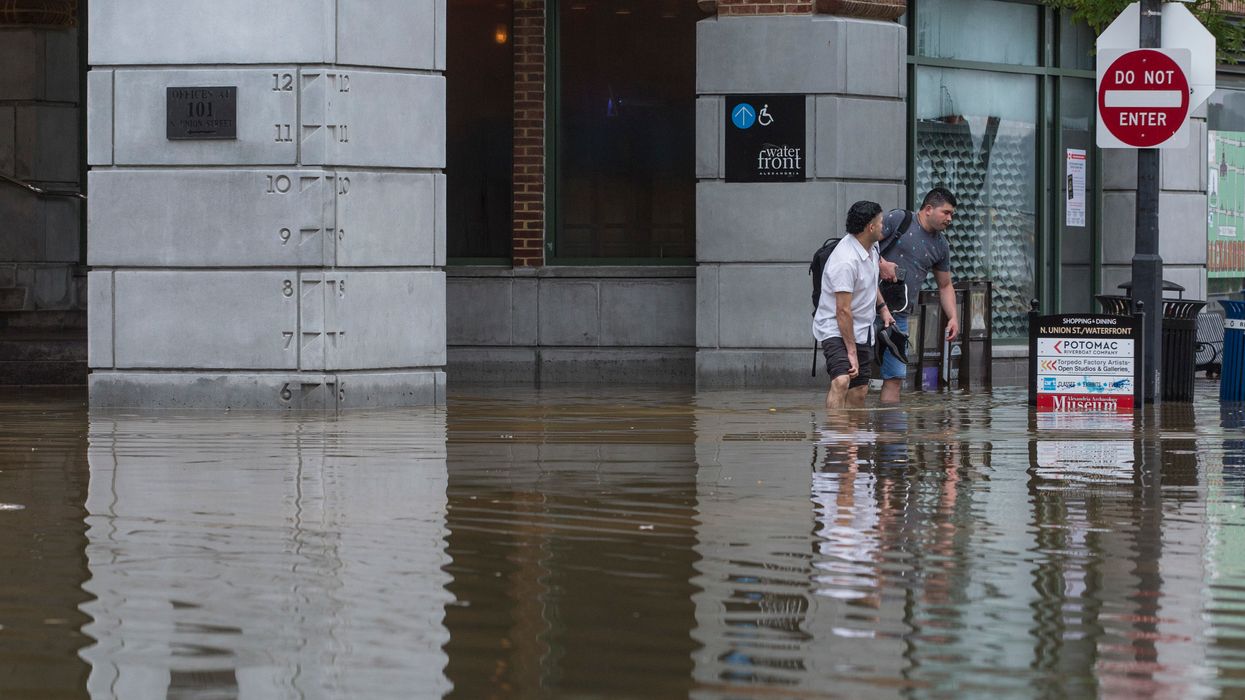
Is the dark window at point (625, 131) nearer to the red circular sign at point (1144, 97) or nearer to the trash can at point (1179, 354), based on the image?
the trash can at point (1179, 354)

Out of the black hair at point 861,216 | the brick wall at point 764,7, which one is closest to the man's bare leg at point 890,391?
the black hair at point 861,216

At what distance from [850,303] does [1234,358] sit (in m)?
4.42

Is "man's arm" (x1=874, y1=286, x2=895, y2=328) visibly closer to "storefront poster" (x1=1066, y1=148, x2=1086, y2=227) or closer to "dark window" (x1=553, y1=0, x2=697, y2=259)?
"dark window" (x1=553, y1=0, x2=697, y2=259)

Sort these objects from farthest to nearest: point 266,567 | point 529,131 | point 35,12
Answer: point 35,12
point 529,131
point 266,567

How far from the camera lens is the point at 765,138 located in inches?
754

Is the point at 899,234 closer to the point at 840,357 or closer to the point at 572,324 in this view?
the point at 840,357

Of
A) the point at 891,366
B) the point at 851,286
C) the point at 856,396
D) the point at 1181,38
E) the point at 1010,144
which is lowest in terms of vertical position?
the point at 856,396

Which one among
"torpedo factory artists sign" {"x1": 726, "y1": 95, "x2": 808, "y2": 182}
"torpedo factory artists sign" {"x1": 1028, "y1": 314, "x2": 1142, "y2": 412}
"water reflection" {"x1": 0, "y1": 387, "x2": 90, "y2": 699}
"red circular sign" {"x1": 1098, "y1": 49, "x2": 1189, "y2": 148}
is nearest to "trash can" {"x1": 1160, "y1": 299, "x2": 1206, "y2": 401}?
"torpedo factory artists sign" {"x1": 1028, "y1": 314, "x2": 1142, "y2": 412}

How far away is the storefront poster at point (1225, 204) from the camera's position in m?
24.2

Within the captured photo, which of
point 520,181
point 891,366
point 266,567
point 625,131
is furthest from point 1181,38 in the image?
point 266,567

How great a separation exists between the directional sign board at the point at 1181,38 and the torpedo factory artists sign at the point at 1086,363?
1.72 metres

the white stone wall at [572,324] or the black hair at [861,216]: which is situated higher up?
the black hair at [861,216]

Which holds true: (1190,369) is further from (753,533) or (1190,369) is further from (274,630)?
(274,630)

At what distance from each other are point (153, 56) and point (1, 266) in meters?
5.97
